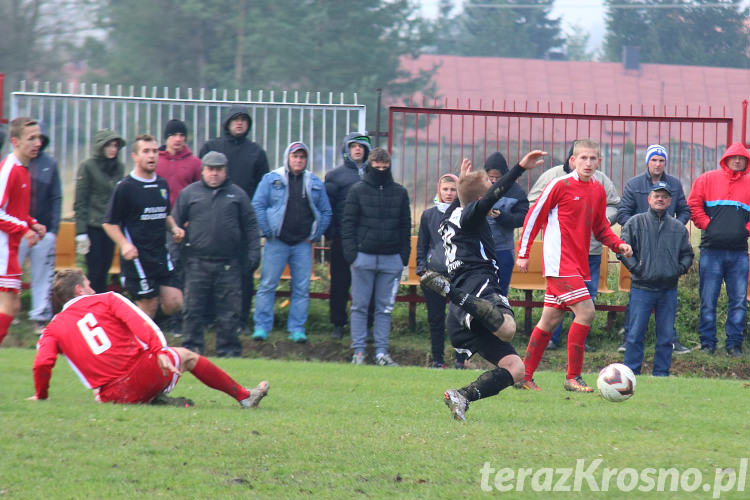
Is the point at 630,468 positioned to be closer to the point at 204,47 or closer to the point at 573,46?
the point at 204,47

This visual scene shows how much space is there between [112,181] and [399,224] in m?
3.59

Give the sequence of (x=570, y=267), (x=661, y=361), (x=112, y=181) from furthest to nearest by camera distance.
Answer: (x=112, y=181)
(x=661, y=361)
(x=570, y=267)

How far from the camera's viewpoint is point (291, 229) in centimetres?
1245

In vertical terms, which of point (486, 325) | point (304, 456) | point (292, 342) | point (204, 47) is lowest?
point (292, 342)

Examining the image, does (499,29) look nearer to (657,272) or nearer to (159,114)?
(159,114)

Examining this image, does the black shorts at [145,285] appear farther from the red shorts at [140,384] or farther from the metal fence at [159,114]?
the metal fence at [159,114]

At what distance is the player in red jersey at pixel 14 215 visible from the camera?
937 cm

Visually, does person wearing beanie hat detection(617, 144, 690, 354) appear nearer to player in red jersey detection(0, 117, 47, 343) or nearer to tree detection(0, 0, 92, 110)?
player in red jersey detection(0, 117, 47, 343)

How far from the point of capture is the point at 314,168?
599 inches

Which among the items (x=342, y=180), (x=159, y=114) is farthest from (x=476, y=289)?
(x=159, y=114)

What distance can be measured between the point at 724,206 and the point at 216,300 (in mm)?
6336

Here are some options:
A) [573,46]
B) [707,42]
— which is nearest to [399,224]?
[707,42]

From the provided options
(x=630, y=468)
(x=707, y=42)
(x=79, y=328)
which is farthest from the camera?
(x=707, y=42)

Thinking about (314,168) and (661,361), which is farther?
(314,168)
